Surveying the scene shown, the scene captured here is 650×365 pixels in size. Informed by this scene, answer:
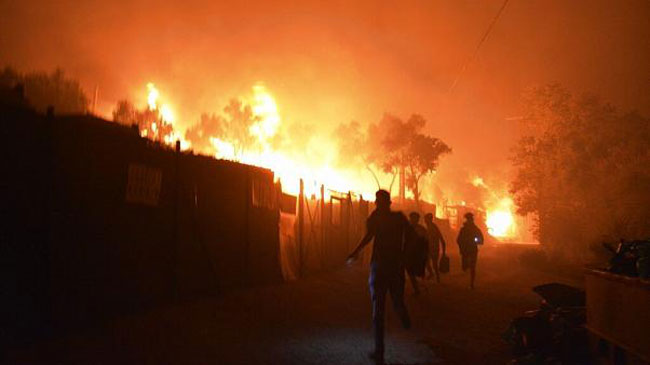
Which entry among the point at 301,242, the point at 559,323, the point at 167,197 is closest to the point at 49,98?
the point at 301,242

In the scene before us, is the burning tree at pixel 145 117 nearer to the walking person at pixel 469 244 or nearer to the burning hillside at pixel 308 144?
the burning hillside at pixel 308 144

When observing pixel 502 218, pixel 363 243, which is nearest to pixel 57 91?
pixel 363 243

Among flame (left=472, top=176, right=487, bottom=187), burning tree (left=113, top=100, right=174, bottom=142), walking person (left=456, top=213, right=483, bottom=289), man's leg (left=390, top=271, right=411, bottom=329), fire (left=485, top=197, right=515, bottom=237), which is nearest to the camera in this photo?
man's leg (left=390, top=271, right=411, bottom=329)

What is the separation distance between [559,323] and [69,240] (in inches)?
257

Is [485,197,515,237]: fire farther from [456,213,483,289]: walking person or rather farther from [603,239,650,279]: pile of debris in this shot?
[603,239,650,279]: pile of debris

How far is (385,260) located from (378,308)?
2.05ft

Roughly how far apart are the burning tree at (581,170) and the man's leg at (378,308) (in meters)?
19.2

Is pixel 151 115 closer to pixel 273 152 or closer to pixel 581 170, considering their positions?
pixel 273 152

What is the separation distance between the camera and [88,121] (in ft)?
21.3

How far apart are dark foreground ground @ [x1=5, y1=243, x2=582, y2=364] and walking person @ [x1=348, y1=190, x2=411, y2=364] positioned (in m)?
0.66

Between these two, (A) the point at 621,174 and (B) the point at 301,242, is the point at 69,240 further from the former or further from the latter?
(A) the point at 621,174

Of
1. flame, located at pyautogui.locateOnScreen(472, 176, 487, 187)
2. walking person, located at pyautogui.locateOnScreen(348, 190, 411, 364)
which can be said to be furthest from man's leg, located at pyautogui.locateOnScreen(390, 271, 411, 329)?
flame, located at pyautogui.locateOnScreen(472, 176, 487, 187)

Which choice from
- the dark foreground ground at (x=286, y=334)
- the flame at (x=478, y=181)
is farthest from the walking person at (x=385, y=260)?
the flame at (x=478, y=181)

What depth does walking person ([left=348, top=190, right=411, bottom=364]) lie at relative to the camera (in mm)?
5742
